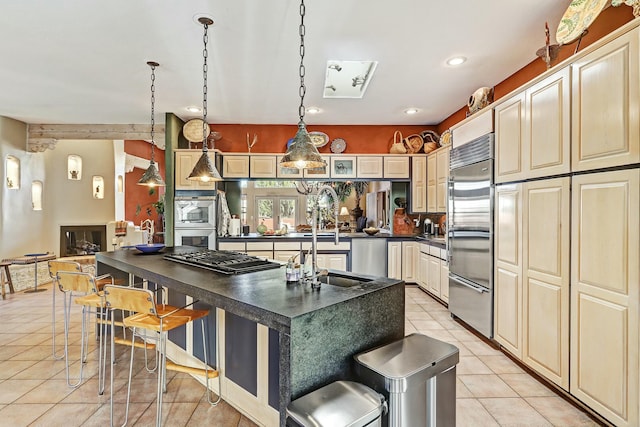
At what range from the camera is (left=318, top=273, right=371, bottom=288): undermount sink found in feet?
6.59

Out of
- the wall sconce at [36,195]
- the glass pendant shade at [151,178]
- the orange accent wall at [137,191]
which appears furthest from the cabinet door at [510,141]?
the orange accent wall at [137,191]

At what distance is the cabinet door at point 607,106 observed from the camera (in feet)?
5.61

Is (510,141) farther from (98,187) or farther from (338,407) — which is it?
(98,187)

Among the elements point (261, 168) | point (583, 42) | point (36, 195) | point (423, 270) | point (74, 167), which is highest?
point (583, 42)

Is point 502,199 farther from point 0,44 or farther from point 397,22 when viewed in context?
point 0,44

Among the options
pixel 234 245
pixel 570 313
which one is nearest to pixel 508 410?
pixel 570 313

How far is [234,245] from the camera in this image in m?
5.07

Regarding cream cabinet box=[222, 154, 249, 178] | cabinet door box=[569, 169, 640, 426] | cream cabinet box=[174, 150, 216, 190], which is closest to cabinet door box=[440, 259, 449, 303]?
cabinet door box=[569, 169, 640, 426]

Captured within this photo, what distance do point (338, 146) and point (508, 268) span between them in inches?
141

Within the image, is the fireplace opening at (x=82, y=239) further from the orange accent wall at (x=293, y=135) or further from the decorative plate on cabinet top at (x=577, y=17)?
the decorative plate on cabinet top at (x=577, y=17)

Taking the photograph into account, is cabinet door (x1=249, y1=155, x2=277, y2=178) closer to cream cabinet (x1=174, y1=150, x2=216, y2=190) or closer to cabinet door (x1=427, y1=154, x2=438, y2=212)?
cream cabinet (x1=174, y1=150, x2=216, y2=190)

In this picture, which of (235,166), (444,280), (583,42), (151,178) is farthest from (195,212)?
(583,42)

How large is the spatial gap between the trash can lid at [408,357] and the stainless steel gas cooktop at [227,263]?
40.3 inches

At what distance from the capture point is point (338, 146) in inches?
225
